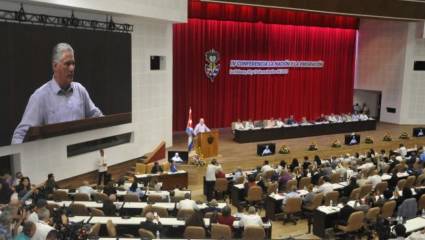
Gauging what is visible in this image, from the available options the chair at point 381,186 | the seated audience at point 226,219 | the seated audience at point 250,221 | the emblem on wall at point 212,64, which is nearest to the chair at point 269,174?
the chair at point 381,186

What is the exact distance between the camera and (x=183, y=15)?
18.3 m

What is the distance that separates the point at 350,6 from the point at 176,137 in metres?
11.4

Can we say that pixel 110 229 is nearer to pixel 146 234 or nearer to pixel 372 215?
pixel 146 234

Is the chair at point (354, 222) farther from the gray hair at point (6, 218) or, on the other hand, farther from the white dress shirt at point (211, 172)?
the gray hair at point (6, 218)

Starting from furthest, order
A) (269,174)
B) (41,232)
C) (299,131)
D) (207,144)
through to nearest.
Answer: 1. (299,131)
2. (207,144)
3. (269,174)
4. (41,232)

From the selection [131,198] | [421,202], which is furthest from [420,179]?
[131,198]

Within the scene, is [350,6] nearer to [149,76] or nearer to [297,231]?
[149,76]

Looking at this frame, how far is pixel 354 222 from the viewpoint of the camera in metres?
10.2

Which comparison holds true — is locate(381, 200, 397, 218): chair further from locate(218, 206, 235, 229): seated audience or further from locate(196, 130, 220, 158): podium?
locate(196, 130, 220, 158): podium

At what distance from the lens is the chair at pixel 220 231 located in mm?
8844

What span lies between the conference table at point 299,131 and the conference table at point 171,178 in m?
6.23

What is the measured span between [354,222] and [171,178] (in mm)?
6229

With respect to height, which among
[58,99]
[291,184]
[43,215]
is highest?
[58,99]

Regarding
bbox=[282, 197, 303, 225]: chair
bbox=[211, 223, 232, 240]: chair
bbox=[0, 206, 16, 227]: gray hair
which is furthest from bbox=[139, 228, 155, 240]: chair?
bbox=[282, 197, 303, 225]: chair
